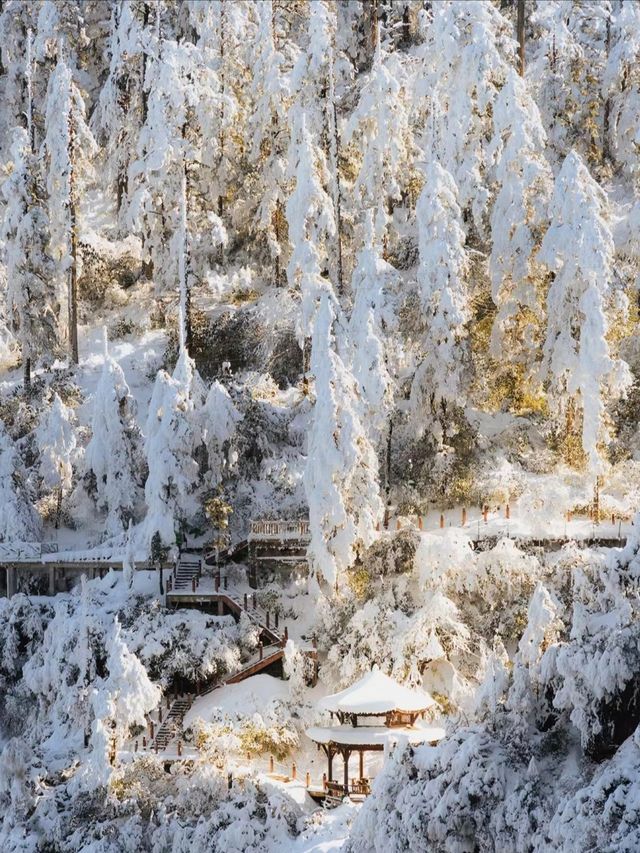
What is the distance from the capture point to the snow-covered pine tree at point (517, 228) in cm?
4044

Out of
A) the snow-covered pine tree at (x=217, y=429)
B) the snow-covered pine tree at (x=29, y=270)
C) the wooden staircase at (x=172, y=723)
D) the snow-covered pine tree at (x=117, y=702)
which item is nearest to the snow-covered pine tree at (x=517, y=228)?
the snow-covered pine tree at (x=217, y=429)

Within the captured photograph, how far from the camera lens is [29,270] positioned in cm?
4869

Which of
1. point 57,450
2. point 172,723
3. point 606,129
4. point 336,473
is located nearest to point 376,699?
point 172,723

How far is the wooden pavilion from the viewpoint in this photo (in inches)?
1173

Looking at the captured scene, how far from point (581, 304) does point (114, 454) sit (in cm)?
1789

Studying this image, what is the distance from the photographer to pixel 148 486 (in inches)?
1575

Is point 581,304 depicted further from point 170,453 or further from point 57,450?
point 57,450

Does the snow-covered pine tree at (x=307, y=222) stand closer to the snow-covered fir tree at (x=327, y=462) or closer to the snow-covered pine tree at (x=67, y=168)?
the snow-covered fir tree at (x=327, y=462)

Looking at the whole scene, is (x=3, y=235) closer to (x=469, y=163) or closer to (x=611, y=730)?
(x=469, y=163)

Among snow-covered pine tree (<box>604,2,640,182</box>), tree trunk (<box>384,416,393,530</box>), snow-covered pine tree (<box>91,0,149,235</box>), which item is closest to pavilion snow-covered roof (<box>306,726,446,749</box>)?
tree trunk (<box>384,416,393,530</box>)

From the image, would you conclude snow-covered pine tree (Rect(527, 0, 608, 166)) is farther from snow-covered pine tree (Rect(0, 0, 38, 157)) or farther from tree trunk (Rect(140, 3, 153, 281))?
snow-covered pine tree (Rect(0, 0, 38, 157))

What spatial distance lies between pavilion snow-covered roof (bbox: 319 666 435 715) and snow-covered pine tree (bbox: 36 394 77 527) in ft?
57.1

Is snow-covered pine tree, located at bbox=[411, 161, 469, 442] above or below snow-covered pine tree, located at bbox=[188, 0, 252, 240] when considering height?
below

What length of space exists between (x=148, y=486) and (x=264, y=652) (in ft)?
25.6
